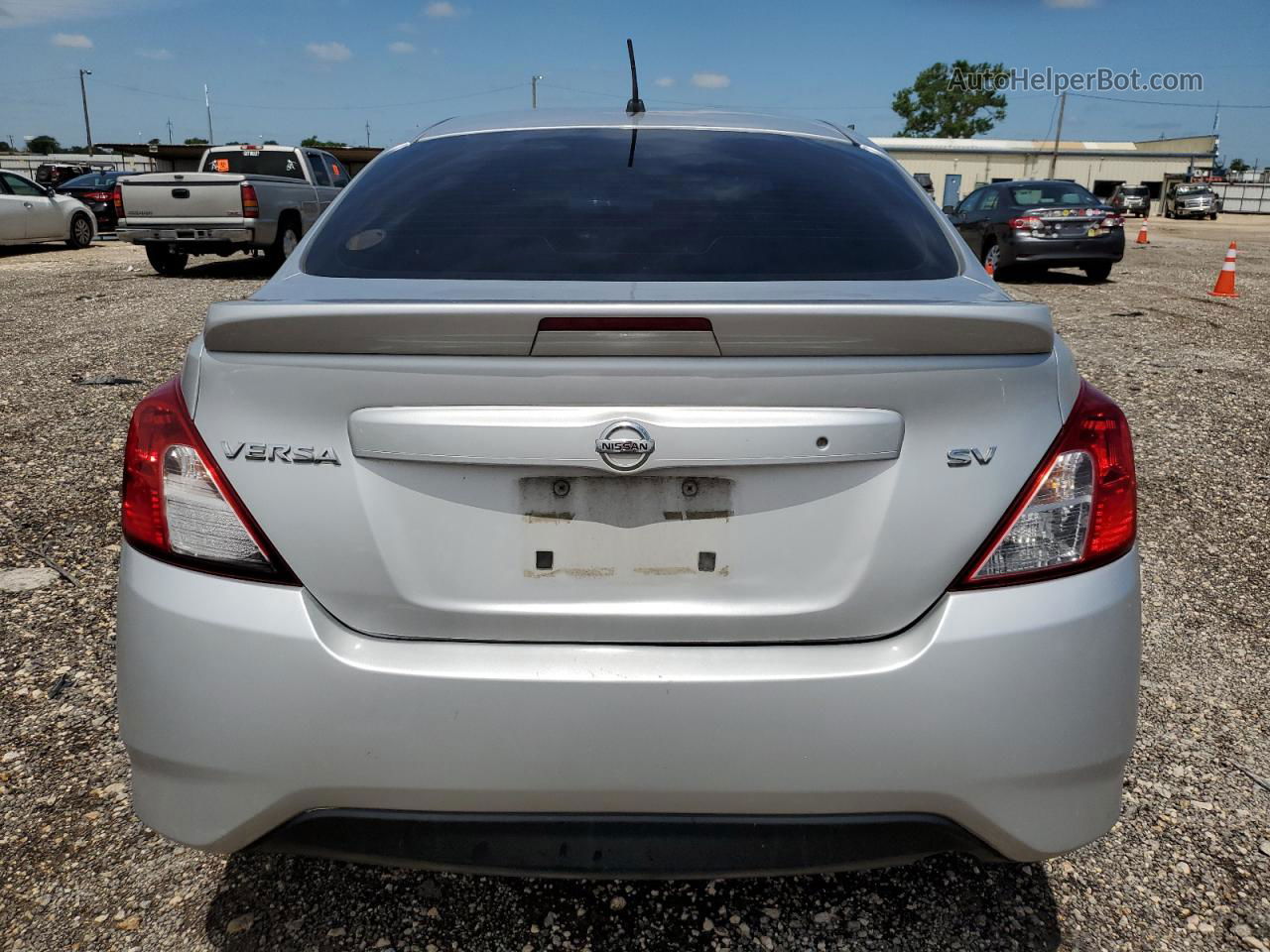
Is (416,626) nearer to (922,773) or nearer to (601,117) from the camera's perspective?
(922,773)

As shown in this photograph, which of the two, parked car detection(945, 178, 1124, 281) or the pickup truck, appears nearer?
the pickup truck

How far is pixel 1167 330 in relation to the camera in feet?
33.3

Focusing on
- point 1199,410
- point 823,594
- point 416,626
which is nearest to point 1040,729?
point 823,594

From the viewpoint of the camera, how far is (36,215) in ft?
57.7

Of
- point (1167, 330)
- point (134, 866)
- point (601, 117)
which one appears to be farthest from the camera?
point (1167, 330)

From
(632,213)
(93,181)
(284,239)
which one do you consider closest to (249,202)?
(284,239)

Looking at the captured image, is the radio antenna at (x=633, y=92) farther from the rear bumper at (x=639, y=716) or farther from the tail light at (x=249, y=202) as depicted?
the tail light at (x=249, y=202)

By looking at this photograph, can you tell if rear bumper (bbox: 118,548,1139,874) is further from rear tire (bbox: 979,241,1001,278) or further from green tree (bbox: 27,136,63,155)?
green tree (bbox: 27,136,63,155)

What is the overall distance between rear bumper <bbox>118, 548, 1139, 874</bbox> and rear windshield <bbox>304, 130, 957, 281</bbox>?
0.77m

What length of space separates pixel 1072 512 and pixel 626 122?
173 centimetres

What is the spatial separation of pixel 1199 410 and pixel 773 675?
21.2 ft

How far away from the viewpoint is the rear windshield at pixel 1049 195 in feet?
48.4

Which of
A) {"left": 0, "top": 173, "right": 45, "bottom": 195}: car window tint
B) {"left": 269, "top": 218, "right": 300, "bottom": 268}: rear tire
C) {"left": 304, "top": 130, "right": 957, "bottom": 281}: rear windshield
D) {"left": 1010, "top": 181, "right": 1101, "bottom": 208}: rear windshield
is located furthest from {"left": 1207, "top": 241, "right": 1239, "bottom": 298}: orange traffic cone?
{"left": 0, "top": 173, "right": 45, "bottom": 195}: car window tint

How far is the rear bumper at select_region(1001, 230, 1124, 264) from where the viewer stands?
561 inches
